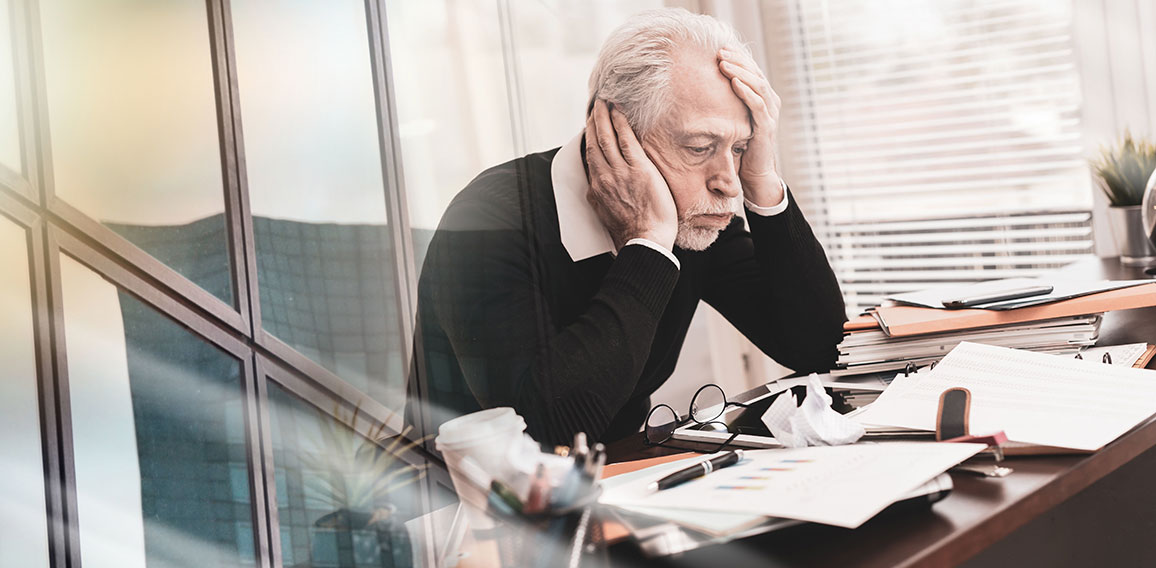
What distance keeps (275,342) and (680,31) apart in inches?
32.4

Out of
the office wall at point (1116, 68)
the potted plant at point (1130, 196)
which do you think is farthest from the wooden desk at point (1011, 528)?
the office wall at point (1116, 68)

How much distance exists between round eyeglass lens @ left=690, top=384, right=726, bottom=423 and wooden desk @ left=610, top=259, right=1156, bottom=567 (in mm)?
104

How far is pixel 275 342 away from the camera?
2.95 ft

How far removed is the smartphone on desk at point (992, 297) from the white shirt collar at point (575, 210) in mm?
516

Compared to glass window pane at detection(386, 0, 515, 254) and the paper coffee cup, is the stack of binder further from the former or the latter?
the paper coffee cup

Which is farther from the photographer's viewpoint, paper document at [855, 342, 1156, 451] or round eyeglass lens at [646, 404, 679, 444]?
round eyeglass lens at [646, 404, 679, 444]

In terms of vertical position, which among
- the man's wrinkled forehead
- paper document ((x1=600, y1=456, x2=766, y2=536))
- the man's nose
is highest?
the man's wrinkled forehead

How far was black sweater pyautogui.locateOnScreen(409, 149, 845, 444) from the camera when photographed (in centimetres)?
109

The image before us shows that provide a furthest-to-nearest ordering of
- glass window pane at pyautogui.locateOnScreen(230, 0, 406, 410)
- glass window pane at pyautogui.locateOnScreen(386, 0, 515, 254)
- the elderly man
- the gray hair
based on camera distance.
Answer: the gray hair → the elderly man → glass window pane at pyautogui.locateOnScreen(386, 0, 515, 254) → glass window pane at pyautogui.locateOnScreen(230, 0, 406, 410)

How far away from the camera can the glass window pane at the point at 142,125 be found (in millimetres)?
769

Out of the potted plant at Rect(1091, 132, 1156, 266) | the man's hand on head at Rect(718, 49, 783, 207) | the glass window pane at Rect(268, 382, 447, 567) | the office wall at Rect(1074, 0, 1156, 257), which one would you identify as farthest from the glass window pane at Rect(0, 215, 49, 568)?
the office wall at Rect(1074, 0, 1156, 257)

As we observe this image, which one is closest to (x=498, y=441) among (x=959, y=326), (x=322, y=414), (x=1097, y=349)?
(x=322, y=414)

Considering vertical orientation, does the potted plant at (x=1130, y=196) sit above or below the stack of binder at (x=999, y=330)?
above

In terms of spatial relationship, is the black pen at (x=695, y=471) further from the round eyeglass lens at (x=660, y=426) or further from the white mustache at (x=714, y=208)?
the white mustache at (x=714, y=208)
